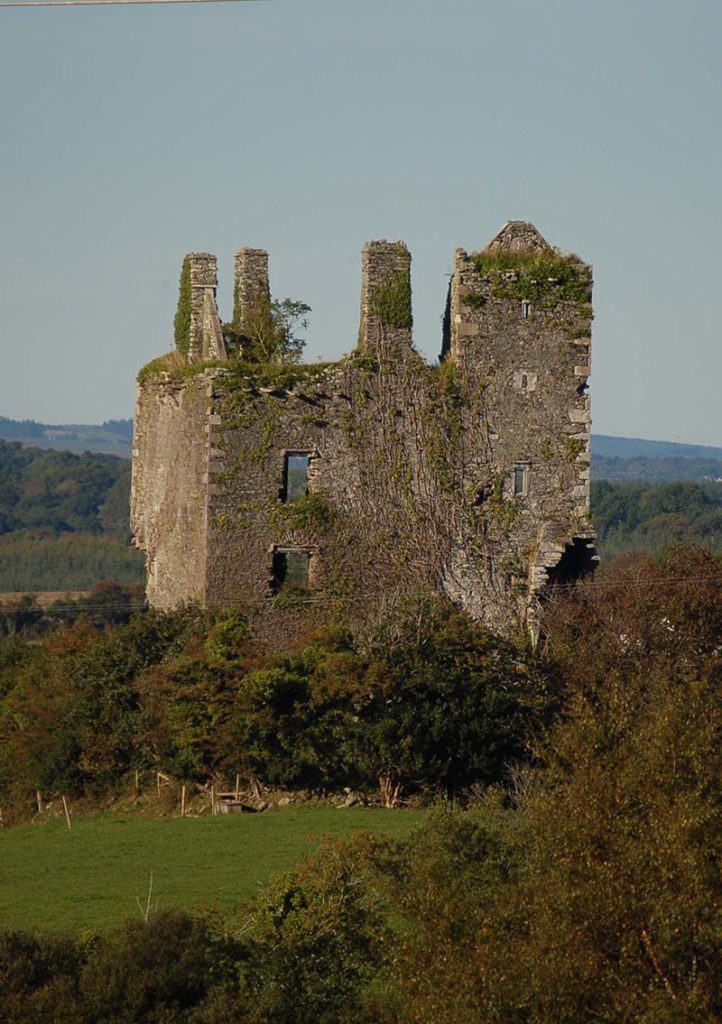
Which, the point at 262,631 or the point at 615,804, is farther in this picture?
the point at 262,631

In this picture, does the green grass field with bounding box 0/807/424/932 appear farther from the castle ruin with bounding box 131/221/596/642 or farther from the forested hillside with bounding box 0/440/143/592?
the forested hillside with bounding box 0/440/143/592

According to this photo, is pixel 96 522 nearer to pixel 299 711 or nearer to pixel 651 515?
pixel 651 515

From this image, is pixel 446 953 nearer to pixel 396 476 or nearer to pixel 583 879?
pixel 583 879

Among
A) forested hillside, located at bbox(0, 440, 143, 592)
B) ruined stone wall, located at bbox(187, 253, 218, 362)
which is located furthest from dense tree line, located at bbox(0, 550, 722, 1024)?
forested hillside, located at bbox(0, 440, 143, 592)

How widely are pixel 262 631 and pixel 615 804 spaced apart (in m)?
13.7

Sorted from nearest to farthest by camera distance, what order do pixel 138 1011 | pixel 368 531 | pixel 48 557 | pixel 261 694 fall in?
pixel 138 1011 → pixel 261 694 → pixel 368 531 → pixel 48 557

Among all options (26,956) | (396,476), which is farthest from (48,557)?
(26,956)

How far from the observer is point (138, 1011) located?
2162 cm

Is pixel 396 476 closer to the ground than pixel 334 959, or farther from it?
farther from it

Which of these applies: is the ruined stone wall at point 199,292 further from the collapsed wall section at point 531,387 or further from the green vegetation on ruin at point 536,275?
the green vegetation on ruin at point 536,275

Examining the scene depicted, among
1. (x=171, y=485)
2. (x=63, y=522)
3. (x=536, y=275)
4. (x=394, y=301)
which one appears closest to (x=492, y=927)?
(x=394, y=301)

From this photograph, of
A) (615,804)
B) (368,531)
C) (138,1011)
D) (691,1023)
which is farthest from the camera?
(368,531)

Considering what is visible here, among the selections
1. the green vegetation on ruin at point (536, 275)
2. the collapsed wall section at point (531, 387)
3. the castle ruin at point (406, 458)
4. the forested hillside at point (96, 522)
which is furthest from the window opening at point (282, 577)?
the forested hillside at point (96, 522)

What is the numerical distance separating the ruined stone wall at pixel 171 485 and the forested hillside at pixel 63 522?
6870 centimetres
